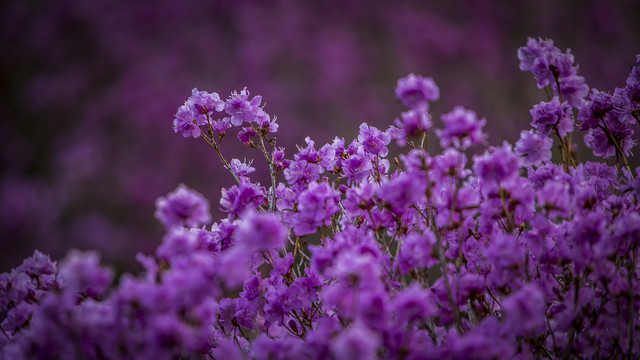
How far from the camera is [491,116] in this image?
4039 mm

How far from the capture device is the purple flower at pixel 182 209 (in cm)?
70

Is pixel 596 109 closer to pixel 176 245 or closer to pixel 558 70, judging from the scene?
pixel 558 70

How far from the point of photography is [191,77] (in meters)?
3.72

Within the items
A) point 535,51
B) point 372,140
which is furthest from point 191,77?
point 535,51

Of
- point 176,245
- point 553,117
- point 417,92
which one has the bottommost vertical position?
point 176,245

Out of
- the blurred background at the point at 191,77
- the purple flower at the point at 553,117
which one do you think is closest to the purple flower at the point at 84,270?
the purple flower at the point at 553,117

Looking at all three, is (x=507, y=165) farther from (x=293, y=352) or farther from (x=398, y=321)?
(x=293, y=352)

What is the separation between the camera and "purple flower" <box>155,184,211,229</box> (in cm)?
70

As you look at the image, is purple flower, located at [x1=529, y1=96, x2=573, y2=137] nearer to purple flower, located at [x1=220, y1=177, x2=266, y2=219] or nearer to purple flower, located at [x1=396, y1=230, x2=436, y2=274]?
purple flower, located at [x1=396, y1=230, x2=436, y2=274]

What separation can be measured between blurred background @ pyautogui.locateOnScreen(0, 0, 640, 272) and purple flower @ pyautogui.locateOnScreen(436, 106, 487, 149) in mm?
2675

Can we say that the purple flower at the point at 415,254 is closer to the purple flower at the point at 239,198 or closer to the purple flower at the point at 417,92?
the purple flower at the point at 417,92

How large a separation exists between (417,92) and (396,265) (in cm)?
31

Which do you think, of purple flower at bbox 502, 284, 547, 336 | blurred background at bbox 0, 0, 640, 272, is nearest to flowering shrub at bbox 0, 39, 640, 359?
purple flower at bbox 502, 284, 547, 336

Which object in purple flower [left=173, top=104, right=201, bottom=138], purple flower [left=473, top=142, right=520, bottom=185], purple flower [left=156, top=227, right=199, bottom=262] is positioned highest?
purple flower [left=173, top=104, right=201, bottom=138]
